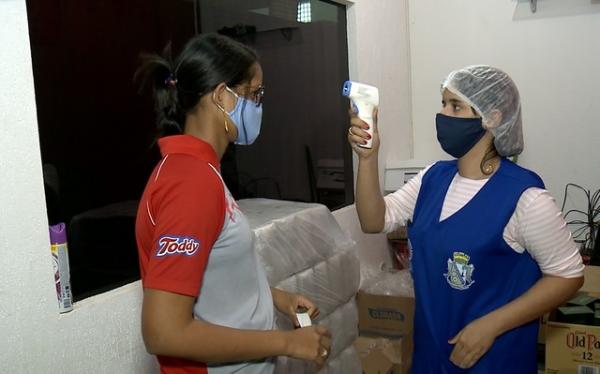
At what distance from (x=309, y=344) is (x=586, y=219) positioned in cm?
238

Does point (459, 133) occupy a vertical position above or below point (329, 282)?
above

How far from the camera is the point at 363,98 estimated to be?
1394 millimetres

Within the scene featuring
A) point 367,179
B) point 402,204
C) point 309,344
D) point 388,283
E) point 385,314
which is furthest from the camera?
point 388,283

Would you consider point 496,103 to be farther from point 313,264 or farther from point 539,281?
point 313,264

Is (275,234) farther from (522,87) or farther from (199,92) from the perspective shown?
(522,87)

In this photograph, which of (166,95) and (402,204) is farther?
(402,204)

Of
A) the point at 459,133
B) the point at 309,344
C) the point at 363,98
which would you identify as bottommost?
the point at 309,344

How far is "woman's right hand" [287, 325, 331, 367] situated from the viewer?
102 cm

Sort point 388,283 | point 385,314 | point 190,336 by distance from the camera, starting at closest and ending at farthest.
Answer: point 190,336
point 385,314
point 388,283

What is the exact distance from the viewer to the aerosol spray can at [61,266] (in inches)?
49.9

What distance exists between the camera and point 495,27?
298 cm

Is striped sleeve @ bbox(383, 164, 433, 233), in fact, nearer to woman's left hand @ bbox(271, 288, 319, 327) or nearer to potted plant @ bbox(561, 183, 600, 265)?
woman's left hand @ bbox(271, 288, 319, 327)

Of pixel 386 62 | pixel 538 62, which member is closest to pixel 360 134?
pixel 386 62

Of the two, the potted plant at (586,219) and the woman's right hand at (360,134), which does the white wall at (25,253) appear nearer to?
the woman's right hand at (360,134)
